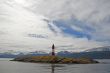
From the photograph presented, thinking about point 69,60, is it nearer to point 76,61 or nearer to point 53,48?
point 76,61

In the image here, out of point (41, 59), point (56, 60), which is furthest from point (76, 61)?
point (41, 59)

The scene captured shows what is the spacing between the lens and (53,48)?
135m

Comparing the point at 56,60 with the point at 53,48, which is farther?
the point at 56,60

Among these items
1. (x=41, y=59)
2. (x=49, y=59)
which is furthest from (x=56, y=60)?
(x=41, y=59)

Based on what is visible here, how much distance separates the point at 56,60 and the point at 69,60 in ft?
37.3

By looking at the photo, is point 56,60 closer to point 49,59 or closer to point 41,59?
point 49,59

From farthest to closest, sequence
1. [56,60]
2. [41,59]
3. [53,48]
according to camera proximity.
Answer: [41,59] < [56,60] < [53,48]

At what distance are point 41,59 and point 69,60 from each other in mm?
23852

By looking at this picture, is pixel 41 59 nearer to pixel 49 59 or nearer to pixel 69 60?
pixel 49 59

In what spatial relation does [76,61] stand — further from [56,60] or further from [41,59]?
[41,59]

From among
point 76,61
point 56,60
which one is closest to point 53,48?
point 56,60

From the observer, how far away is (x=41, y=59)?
16025 centimetres

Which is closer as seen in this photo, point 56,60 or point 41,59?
point 56,60

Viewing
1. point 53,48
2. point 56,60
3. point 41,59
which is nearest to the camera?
point 53,48
